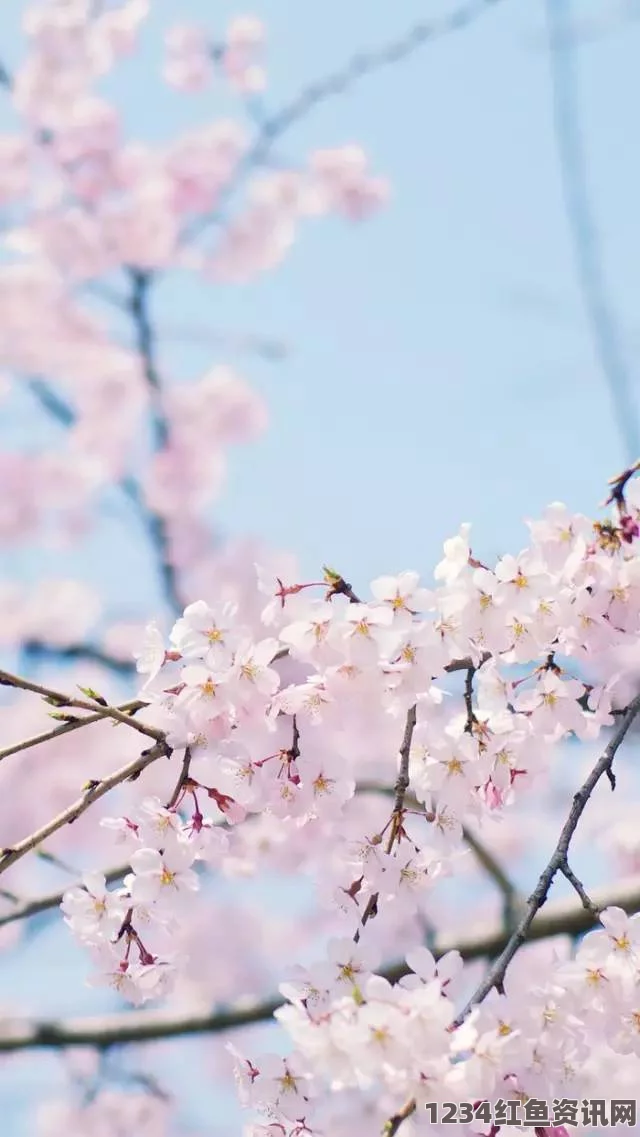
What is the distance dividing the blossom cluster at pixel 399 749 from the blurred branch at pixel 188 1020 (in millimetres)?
1470

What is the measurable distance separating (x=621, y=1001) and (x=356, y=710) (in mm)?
507

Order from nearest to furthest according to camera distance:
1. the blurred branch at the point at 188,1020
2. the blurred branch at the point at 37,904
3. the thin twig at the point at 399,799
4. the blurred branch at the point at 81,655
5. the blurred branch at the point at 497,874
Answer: the thin twig at the point at 399,799 < the blurred branch at the point at 37,904 < the blurred branch at the point at 188,1020 < the blurred branch at the point at 497,874 < the blurred branch at the point at 81,655

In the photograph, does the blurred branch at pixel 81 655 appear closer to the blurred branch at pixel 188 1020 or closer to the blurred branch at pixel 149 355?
the blurred branch at pixel 149 355

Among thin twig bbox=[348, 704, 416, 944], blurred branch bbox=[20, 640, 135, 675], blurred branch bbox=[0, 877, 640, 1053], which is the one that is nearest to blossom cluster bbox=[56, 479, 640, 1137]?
thin twig bbox=[348, 704, 416, 944]

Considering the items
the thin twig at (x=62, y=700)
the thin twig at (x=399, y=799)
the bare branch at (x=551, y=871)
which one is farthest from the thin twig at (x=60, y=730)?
the bare branch at (x=551, y=871)

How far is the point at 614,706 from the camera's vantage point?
67.5 inches

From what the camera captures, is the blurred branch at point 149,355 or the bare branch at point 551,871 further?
the blurred branch at point 149,355

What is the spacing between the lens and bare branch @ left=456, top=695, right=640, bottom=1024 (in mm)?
1160

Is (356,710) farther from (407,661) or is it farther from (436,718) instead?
(436,718)

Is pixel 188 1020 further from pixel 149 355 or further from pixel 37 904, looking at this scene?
pixel 149 355

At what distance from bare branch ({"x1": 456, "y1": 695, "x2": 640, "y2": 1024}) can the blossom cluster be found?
0.07 meters

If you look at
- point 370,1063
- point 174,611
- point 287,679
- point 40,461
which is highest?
point 40,461

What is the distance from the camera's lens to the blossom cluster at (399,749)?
1330 mm

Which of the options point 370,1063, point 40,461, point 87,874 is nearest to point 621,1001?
point 370,1063
